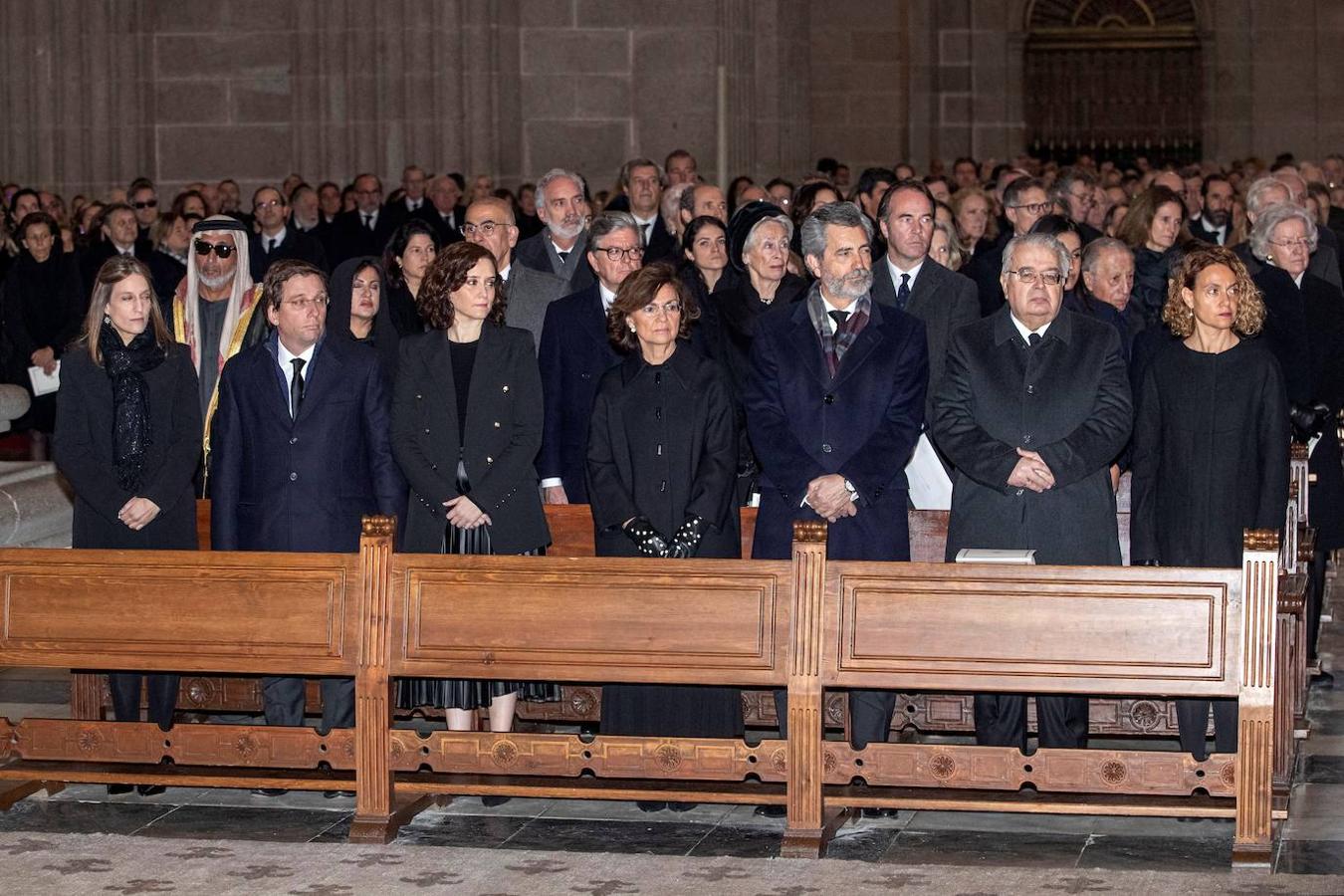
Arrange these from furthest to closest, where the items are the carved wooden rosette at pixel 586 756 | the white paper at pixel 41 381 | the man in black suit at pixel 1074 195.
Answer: the white paper at pixel 41 381
the man in black suit at pixel 1074 195
the carved wooden rosette at pixel 586 756

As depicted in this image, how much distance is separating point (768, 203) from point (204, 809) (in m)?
3.11

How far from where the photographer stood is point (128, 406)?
733 cm

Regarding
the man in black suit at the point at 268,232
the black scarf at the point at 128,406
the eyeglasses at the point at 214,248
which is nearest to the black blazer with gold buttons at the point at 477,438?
the black scarf at the point at 128,406

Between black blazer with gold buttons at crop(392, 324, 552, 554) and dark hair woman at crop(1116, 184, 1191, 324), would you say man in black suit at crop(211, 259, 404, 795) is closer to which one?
black blazer with gold buttons at crop(392, 324, 552, 554)

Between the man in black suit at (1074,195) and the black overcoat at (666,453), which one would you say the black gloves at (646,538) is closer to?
the black overcoat at (666,453)

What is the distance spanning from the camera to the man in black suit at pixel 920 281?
26.0 feet

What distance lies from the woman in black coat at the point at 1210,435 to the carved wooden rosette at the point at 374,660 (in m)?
2.36

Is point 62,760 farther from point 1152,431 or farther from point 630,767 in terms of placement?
point 1152,431

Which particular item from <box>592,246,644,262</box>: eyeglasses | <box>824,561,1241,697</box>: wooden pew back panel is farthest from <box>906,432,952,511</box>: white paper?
<box>824,561,1241,697</box>: wooden pew back panel

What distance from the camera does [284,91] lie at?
19.0m

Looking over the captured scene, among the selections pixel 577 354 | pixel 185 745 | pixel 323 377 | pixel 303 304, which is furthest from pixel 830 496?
pixel 185 745

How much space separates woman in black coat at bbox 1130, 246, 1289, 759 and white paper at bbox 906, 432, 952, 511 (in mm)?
1058

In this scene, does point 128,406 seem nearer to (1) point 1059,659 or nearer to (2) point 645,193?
(1) point 1059,659

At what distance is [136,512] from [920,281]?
279 centimetres
